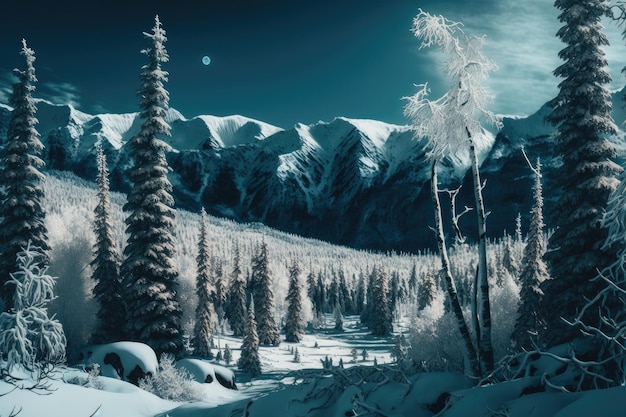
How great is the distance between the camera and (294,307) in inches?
3300

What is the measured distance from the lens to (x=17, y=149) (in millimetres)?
29484

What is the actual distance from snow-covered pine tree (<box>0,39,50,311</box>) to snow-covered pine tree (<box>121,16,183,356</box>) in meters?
6.60

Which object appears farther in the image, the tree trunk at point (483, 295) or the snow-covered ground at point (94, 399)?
the snow-covered ground at point (94, 399)

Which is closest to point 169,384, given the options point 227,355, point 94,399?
point 94,399

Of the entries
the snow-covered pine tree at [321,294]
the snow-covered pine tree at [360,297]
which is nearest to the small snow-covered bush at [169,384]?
the snow-covered pine tree at [321,294]

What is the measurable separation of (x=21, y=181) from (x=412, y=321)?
36.7m

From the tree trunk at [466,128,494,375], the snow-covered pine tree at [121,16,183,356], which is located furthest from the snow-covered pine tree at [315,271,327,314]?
the tree trunk at [466,128,494,375]

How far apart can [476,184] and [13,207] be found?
3033 cm

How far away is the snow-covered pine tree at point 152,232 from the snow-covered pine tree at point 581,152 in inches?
843

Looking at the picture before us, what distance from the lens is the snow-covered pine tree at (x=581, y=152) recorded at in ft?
60.9

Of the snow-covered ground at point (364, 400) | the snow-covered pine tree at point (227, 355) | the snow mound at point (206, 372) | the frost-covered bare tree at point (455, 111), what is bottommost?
the snow-covered pine tree at point (227, 355)

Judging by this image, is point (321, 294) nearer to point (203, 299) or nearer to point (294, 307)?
point (294, 307)

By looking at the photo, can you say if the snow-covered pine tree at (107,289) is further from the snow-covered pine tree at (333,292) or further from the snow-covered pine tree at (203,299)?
the snow-covered pine tree at (333,292)

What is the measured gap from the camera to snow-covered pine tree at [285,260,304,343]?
260 ft
